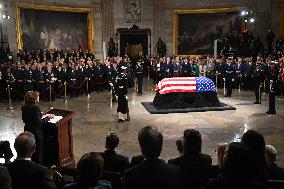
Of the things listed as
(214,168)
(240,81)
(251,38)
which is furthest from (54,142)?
(251,38)

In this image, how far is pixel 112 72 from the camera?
18.4m

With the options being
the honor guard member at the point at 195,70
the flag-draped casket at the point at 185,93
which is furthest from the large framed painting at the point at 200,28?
the flag-draped casket at the point at 185,93

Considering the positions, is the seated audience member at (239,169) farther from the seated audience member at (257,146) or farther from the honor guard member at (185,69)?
the honor guard member at (185,69)

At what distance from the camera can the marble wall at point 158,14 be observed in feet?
82.2

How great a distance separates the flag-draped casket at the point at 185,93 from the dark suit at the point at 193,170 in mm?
9987

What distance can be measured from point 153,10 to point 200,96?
15.2m

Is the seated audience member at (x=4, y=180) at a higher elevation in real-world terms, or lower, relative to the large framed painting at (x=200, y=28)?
lower

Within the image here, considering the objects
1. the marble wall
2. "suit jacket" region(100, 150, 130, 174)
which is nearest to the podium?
"suit jacket" region(100, 150, 130, 174)

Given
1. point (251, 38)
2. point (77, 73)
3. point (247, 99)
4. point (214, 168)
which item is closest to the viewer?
point (214, 168)

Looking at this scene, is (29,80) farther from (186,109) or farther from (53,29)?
(53,29)

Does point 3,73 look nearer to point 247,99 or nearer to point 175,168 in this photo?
point 247,99

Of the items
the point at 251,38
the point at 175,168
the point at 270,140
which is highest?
the point at 251,38

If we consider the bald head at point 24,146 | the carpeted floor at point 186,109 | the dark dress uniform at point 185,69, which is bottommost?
the carpeted floor at point 186,109

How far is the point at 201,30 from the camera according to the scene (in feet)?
88.7
